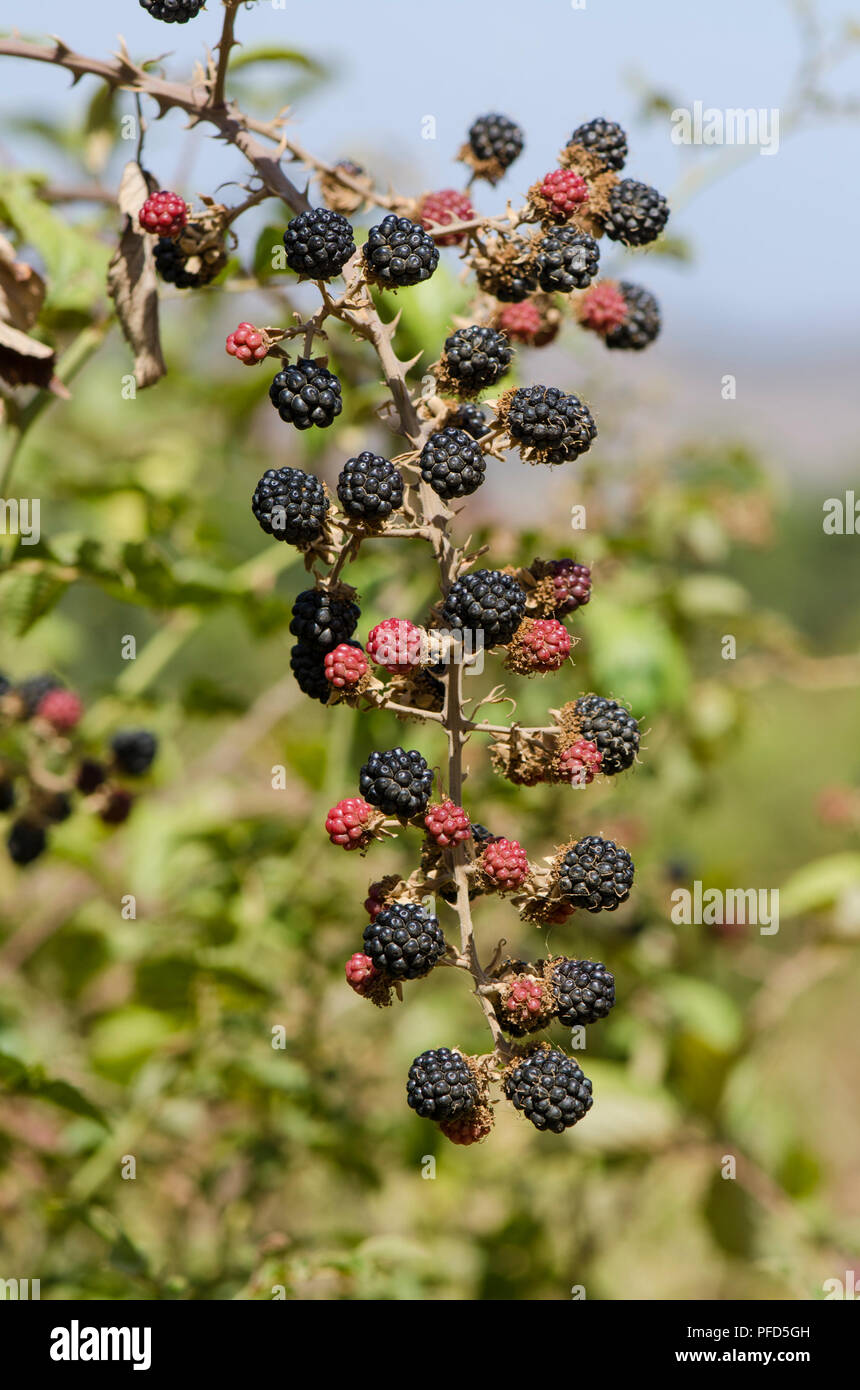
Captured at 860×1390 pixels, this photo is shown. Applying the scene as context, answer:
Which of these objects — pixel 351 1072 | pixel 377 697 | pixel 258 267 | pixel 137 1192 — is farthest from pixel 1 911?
pixel 377 697

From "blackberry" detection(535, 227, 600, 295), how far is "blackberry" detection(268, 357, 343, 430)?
395mm

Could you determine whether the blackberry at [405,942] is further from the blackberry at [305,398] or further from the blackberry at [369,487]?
the blackberry at [305,398]

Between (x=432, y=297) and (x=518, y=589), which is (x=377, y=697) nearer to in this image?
(x=518, y=589)

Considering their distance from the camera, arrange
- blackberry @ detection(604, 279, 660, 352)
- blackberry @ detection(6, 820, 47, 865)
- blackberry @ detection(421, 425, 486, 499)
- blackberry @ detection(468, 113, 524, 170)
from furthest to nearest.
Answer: blackberry @ detection(6, 820, 47, 865) → blackberry @ detection(604, 279, 660, 352) → blackberry @ detection(468, 113, 524, 170) → blackberry @ detection(421, 425, 486, 499)

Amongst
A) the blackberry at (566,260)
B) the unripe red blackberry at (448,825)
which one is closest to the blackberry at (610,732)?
the unripe red blackberry at (448,825)

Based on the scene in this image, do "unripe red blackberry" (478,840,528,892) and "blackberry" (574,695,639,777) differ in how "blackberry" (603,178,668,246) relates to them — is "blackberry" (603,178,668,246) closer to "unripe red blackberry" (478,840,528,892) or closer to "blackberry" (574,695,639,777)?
"blackberry" (574,695,639,777)

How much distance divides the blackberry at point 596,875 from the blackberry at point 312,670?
44cm

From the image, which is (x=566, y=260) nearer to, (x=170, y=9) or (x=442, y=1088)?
(x=170, y=9)

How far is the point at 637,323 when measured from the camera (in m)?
2.55

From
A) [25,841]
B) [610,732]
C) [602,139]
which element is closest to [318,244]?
[602,139]

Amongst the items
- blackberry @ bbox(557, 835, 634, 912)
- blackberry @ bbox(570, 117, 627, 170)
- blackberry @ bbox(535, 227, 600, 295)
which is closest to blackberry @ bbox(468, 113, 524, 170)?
blackberry @ bbox(570, 117, 627, 170)

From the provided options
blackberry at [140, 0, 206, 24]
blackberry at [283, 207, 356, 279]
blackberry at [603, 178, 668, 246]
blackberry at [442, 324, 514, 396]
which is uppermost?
blackberry at [140, 0, 206, 24]

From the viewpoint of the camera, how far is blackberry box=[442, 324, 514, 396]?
6.08 ft

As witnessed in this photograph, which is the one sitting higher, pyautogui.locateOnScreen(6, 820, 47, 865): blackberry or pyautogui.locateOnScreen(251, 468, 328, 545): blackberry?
pyautogui.locateOnScreen(251, 468, 328, 545): blackberry
